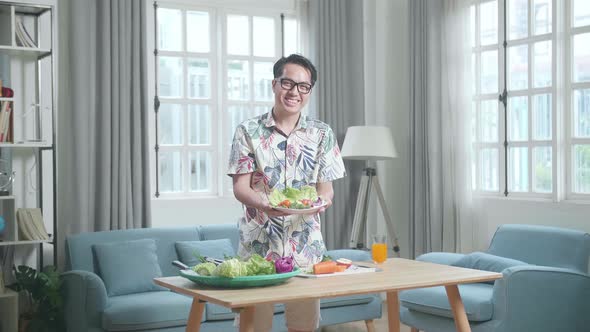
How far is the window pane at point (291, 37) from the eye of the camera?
19.7 feet

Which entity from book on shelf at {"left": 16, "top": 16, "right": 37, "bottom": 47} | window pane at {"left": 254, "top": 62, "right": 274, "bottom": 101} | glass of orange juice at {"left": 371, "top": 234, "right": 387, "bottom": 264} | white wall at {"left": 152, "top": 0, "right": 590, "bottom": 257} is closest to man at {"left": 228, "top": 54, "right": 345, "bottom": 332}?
glass of orange juice at {"left": 371, "top": 234, "right": 387, "bottom": 264}

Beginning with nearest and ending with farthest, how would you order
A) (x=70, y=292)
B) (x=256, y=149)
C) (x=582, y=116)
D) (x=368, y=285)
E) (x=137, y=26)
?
(x=368, y=285) → (x=256, y=149) → (x=70, y=292) → (x=582, y=116) → (x=137, y=26)

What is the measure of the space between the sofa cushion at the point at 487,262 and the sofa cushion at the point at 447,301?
13 centimetres

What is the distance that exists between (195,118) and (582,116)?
2.69 m

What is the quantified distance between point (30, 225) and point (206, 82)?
1781 millimetres

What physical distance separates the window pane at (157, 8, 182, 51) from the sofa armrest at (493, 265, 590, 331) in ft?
9.48

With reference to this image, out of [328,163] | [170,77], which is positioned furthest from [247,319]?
[170,77]

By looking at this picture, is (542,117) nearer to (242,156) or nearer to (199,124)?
(199,124)

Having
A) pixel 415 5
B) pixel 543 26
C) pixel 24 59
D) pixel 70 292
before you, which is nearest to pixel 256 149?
pixel 70 292

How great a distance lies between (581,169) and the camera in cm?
481

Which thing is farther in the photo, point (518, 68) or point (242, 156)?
point (518, 68)

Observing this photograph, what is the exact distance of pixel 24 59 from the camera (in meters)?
4.80

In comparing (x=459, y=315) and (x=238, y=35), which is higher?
(x=238, y=35)

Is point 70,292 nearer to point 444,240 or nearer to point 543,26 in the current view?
point 444,240
